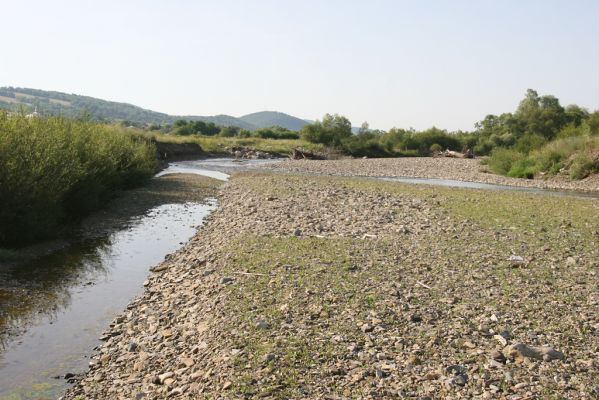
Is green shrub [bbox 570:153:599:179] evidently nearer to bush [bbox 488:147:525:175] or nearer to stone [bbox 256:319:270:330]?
bush [bbox 488:147:525:175]

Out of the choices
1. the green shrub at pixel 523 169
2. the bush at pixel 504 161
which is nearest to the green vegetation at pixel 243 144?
the bush at pixel 504 161

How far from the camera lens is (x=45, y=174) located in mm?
16891

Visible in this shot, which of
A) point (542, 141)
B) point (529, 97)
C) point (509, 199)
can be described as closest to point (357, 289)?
point (509, 199)

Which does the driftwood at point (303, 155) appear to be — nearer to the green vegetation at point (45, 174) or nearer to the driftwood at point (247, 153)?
the driftwood at point (247, 153)

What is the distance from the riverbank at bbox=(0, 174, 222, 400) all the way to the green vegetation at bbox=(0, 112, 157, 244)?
0.70 metres

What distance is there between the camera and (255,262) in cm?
1184

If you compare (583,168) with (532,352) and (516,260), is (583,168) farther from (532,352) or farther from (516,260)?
(532,352)

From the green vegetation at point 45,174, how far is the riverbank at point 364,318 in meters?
4.92

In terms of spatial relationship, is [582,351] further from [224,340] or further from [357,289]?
[224,340]

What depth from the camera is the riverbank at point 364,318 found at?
6168 millimetres

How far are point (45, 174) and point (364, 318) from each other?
13097mm

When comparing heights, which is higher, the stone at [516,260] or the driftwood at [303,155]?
the driftwood at [303,155]

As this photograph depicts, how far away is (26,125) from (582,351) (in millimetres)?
17979

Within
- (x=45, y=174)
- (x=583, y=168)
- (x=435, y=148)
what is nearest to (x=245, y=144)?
(x=435, y=148)
